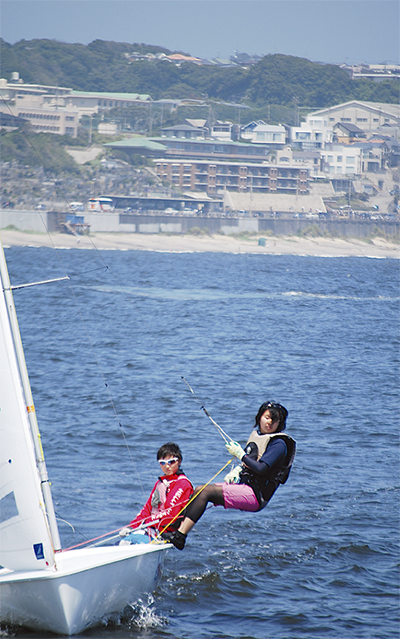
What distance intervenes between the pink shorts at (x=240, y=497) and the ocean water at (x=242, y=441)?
1085mm

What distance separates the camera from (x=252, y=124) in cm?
11788

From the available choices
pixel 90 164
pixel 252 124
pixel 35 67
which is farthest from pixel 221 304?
pixel 35 67

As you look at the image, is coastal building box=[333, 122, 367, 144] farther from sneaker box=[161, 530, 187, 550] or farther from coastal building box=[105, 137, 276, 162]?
sneaker box=[161, 530, 187, 550]

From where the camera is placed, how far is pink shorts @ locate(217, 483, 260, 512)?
210 inches

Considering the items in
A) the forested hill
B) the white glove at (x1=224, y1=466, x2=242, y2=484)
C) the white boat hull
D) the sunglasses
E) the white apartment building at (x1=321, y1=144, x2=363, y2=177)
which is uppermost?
the forested hill

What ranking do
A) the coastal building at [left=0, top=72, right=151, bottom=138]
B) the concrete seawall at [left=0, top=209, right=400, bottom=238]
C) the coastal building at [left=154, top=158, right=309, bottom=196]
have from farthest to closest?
the coastal building at [left=0, top=72, right=151, bottom=138]
the coastal building at [left=154, top=158, right=309, bottom=196]
the concrete seawall at [left=0, top=209, right=400, bottom=238]

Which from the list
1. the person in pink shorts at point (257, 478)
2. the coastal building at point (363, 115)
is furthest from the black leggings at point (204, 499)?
the coastal building at point (363, 115)

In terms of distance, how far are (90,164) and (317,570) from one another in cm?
9389

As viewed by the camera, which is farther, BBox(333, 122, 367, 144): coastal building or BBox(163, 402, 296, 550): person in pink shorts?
BBox(333, 122, 367, 144): coastal building

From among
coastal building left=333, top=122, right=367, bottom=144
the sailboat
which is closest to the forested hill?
coastal building left=333, top=122, right=367, bottom=144

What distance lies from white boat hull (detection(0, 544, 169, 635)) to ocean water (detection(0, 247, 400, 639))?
30 centimetres

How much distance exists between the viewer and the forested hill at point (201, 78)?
14112cm

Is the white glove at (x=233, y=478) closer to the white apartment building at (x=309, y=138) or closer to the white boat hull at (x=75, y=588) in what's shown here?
the white boat hull at (x=75, y=588)

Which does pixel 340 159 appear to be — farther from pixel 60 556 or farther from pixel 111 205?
pixel 60 556
